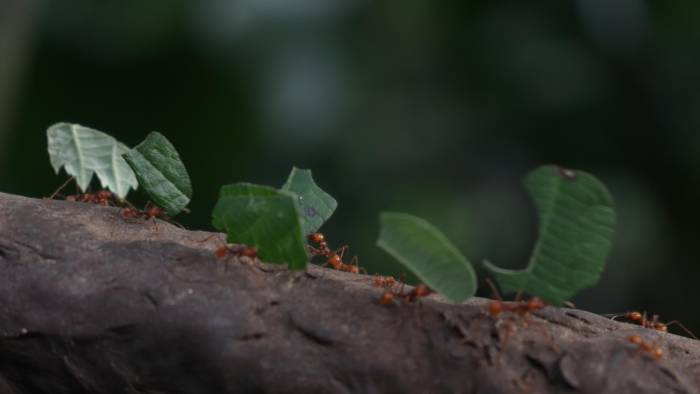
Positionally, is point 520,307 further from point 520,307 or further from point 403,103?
point 403,103

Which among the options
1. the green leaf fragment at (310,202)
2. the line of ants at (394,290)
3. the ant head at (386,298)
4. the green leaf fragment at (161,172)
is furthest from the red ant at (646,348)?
the green leaf fragment at (161,172)

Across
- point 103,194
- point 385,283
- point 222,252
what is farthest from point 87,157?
point 385,283

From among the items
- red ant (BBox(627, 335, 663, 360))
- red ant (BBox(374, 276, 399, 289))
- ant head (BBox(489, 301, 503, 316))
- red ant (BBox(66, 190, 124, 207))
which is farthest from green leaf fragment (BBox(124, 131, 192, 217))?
Result: red ant (BBox(627, 335, 663, 360))

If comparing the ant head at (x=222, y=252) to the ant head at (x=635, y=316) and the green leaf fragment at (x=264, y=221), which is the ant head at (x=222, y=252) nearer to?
the green leaf fragment at (x=264, y=221)

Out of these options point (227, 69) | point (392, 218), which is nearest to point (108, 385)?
point (392, 218)

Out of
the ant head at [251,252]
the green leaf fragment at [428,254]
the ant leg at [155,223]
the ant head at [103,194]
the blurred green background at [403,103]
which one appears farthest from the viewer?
the blurred green background at [403,103]

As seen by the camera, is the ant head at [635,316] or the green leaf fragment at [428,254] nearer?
the green leaf fragment at [428,254]

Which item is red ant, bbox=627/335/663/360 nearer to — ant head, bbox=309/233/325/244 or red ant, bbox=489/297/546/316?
red ant, bbox=489/297/546/316
